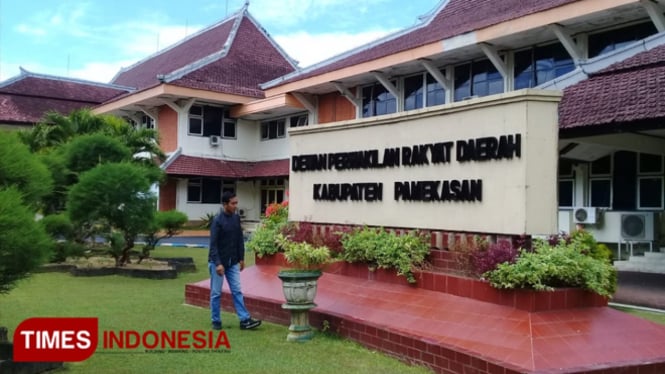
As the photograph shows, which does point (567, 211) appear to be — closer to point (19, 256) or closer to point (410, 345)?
point (410, 345)

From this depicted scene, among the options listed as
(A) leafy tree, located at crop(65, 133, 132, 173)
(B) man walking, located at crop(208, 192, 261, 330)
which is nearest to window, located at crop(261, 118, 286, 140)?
(A) leafy tree, located at crop(65, 133, 132, 173)

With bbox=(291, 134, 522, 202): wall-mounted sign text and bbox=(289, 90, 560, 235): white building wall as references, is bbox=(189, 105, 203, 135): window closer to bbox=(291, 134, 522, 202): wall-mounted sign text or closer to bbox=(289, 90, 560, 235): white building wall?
bbox=(291, 134, 522, 202): wall-mounted sign text

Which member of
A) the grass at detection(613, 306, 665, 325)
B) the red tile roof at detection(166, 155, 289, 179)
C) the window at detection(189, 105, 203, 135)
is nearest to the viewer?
the grass at detection(613, 306, 665, 325)

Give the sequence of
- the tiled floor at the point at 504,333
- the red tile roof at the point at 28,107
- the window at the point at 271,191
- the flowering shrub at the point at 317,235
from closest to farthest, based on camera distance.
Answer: the tiled floor at the point at 504,333
the flowering shrub at the point at 317,235
the window at the point at 271,191
the red tile roof at the point at 28,107

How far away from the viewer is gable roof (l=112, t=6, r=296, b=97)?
27.3m

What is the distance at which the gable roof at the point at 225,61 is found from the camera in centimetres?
2728

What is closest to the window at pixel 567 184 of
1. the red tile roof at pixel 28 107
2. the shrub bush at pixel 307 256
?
the shrub bush at pixel 307 256

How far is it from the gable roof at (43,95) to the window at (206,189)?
9.10 m

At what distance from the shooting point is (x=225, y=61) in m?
29.4

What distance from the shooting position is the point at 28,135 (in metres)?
17.0

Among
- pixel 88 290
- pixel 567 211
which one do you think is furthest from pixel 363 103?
pixel 88 290

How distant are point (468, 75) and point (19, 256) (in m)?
16.3

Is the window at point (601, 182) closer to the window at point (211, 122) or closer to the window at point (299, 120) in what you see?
the window at point (299, 120)

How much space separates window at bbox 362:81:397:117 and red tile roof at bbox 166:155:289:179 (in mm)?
4849
